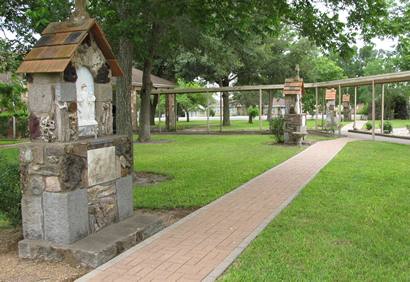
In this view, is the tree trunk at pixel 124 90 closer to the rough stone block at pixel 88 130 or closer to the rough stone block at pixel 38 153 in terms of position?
the rough stone block at pixel 88 130

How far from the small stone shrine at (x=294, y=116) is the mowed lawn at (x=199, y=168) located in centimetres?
105

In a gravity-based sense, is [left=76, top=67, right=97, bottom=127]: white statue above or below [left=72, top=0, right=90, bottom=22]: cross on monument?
below

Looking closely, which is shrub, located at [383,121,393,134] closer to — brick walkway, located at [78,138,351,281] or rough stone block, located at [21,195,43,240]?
brick walkway, located at [78,138,351,281]

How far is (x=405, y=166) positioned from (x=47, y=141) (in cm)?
972

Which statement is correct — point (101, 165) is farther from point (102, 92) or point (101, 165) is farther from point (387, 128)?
point (387, 128)

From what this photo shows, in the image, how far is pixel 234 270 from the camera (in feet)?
15.7

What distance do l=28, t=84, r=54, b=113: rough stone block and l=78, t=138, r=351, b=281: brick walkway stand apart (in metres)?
1.91

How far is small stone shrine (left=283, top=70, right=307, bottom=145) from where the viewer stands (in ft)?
61.9

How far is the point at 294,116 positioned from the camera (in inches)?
755

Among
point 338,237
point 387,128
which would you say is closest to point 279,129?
point 387,128

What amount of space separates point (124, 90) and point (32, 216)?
5160 millimetres

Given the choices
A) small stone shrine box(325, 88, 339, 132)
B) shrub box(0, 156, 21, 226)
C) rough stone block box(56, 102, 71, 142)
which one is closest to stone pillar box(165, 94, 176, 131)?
small stone shrine box(325, 88, 339, 132)

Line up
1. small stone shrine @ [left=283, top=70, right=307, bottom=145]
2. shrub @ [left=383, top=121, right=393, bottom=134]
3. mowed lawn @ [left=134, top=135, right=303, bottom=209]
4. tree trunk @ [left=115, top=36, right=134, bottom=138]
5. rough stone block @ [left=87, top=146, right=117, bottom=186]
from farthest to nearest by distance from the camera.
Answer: shrub @ [left=383, top=121, right=393, bottom=134]
small stone shrine @ [left=283, top=70, right=307, bottom=145]
tree trunk @ [left=115, top=36, right=134, bottom=138]
mowed lawn @ [left=134, top=135, right=303, bottom=209]
rough stone block @ [left=87, top=146, right=117, bottom=186]

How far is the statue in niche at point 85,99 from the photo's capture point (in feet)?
18.7
